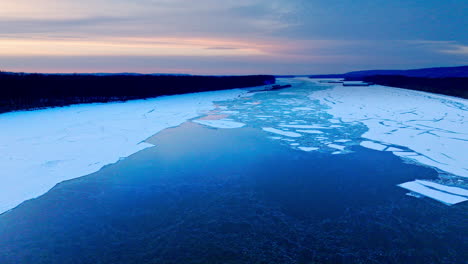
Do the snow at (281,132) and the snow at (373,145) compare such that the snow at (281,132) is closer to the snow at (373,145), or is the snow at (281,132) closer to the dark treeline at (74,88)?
the snow at (373,145)

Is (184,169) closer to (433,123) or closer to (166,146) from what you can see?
(166,146)

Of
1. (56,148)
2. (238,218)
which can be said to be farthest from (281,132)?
(56,148)

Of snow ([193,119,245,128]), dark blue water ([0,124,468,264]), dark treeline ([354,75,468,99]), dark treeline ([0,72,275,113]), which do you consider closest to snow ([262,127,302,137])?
snow ([193,119,245,128])

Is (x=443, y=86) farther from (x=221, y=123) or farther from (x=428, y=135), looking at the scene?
(x=221, y=123)

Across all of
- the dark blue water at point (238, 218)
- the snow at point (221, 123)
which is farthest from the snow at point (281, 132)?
the dark blue water at point (238, 218)

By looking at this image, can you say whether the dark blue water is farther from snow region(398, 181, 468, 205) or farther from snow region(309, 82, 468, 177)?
snow region(309, 82, 468, 177)
